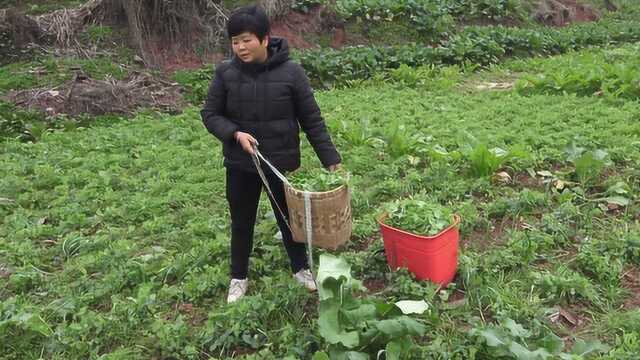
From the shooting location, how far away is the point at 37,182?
6.30 m

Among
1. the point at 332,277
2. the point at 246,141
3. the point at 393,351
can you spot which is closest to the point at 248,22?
the point at 246,141

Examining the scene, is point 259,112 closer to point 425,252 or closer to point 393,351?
point 425,252

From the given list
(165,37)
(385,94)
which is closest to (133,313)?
(385,94)

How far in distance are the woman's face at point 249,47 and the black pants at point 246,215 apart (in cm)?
67

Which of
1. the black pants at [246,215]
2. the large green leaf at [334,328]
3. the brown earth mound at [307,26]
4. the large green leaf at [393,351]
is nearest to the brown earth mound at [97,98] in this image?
the brown earth mound at [307,26]

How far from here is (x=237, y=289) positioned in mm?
3836

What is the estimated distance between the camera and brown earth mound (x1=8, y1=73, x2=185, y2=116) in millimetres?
9719

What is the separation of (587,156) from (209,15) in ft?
34.7

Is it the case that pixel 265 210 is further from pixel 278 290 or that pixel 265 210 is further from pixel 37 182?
pixel 37 182

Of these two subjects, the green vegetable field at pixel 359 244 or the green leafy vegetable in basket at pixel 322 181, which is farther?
the green leafy vegetable in basket at pixel 322 181

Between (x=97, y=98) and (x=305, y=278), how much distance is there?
7391mm

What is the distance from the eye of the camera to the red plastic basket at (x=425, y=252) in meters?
3.47

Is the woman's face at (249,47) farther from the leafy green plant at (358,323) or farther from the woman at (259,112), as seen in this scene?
the leafy green plant at (358,323)

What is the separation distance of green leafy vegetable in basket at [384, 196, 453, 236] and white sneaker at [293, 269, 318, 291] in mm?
630
